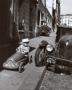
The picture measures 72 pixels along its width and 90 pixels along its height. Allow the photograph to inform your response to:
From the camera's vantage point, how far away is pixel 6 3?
16.0m

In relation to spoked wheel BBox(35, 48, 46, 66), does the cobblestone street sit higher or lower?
lower

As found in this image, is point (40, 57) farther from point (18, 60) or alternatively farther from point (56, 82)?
point (56, 82)

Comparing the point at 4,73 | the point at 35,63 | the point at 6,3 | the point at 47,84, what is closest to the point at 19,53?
the point at 35,63

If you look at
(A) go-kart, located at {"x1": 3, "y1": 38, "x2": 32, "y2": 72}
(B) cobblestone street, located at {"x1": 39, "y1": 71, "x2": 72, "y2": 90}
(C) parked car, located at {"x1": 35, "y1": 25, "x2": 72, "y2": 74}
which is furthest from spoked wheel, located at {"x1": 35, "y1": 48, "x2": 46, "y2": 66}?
(B) cobblestone street, located at {"x1": 39, "y1": 71, "x2": 72, "y2": 90}

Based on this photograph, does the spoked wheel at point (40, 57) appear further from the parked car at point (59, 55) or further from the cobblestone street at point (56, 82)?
the cobblestone street at point (56, 82)

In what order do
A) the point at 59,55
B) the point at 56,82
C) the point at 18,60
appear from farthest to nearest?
the point at 59,55, the point at 18,60, the point at 56,82

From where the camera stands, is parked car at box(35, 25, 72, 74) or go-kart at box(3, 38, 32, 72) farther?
parked car at box(35, 25, 72, 74)

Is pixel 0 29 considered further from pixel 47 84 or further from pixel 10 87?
pixel 10 87

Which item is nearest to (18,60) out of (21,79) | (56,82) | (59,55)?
(59,55)

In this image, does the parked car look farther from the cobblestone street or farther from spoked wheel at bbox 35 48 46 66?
the cobblestone street

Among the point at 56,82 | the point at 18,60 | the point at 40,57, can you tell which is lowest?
the point at 56,82

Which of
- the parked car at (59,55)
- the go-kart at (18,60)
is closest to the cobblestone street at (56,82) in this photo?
the parked car at (59,55)

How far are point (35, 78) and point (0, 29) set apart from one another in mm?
5662

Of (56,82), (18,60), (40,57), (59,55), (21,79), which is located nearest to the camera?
(21,79)
